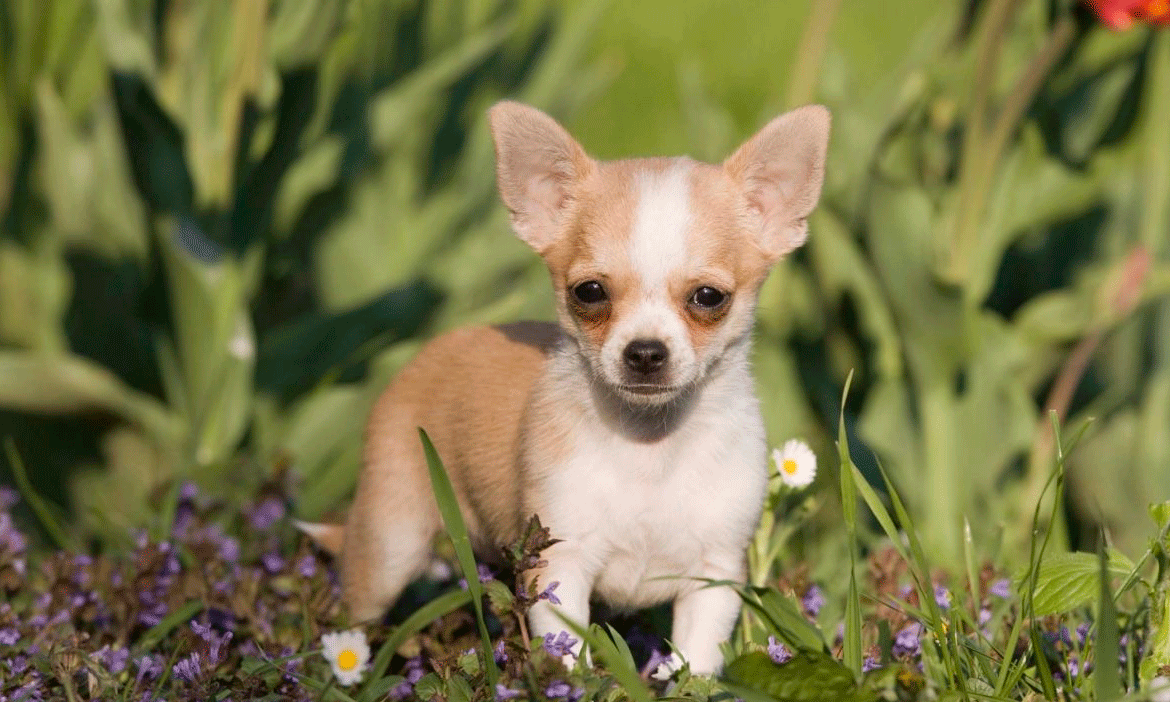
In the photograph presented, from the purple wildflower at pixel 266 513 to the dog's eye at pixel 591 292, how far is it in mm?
1320

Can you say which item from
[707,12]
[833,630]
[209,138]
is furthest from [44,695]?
[707,12]

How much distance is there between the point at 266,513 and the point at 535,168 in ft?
4.43

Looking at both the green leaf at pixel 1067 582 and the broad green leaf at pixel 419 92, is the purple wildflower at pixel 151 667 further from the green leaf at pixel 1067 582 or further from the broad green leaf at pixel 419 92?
the broad green leaf at pixel 419 92

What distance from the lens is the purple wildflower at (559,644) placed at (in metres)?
2.44

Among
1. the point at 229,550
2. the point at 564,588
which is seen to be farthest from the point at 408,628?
the point at 229,550

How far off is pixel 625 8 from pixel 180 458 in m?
4.39

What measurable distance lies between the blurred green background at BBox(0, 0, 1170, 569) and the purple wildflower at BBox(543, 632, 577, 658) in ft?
4.85

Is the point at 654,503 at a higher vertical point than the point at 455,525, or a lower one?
lower

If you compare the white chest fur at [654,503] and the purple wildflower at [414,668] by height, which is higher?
the white chest fur at [654,503]

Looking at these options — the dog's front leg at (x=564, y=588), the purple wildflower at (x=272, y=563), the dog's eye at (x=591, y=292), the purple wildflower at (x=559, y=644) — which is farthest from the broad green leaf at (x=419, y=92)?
the purple wildflower at (x=559, y=644)

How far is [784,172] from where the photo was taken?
312 cm

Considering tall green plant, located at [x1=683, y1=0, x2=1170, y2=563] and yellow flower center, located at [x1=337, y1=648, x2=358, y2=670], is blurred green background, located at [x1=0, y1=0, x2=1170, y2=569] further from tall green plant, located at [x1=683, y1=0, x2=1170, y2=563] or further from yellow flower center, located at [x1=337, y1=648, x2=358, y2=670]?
yellow flower center, located at [x1=337, y1=648, x2=358, y2=670]

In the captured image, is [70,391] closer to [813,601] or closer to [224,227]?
[224,227]

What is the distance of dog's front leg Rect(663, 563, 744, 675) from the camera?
112 inches
